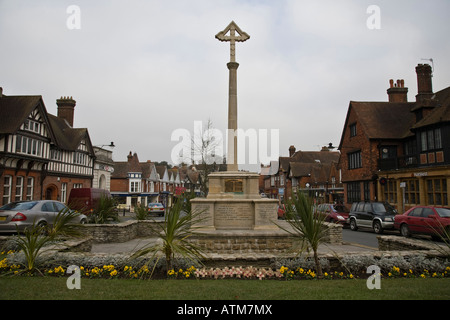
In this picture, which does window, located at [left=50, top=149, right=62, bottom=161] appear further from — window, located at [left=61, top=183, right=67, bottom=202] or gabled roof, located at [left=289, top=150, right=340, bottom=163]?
gabled roof, located at [left=289, top=150, right=340, bottom=163]

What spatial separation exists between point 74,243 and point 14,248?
4.58ft

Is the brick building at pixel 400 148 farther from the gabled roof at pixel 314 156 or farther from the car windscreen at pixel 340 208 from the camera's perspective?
the gabled roof at pixel 314 156

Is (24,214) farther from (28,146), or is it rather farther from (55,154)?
(55,154)

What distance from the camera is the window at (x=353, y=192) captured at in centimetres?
2918

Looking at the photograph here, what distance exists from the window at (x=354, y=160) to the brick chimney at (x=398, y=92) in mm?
8116

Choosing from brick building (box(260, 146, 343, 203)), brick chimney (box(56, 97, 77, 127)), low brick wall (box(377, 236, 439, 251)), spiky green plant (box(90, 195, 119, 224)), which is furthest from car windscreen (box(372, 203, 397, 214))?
brick chimney (box(56, 97, 77, 127))

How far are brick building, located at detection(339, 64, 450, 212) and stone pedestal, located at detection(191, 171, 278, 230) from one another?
1489 cm

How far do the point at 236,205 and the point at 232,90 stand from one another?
190 inches

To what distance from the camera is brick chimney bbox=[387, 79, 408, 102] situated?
3241 cm

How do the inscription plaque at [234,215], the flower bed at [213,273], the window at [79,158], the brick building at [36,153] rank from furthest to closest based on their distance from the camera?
the window at [79,158], the brick building at [36,153], the inscription plaque at [234,215], the flower bed at [213,273]

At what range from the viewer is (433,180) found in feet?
68.2

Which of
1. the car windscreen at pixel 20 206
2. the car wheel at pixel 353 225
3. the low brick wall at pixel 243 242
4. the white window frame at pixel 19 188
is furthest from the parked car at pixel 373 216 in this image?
the white window frame at pixel 19 188

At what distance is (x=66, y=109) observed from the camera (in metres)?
34.4
